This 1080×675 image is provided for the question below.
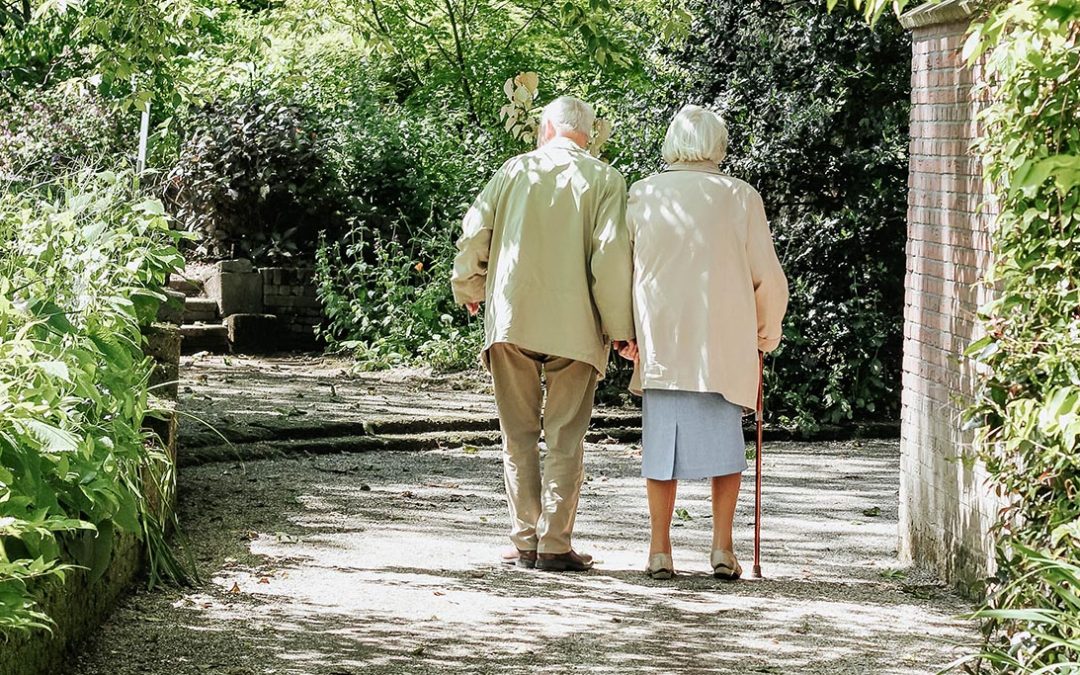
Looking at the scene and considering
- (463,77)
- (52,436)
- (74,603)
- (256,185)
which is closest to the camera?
(52,436)

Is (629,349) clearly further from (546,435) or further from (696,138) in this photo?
(696,138)

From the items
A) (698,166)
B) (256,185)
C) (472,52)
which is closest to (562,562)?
(698,166)

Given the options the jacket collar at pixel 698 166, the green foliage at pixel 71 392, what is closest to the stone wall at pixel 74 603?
the green foliage at pixel 71 392

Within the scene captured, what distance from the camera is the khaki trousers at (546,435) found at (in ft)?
20.6

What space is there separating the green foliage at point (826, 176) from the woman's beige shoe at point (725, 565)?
4.49 metres

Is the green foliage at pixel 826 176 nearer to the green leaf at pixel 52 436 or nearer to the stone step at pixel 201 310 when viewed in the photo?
the stone step at pixel 201 310

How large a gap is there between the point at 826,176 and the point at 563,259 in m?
5.00

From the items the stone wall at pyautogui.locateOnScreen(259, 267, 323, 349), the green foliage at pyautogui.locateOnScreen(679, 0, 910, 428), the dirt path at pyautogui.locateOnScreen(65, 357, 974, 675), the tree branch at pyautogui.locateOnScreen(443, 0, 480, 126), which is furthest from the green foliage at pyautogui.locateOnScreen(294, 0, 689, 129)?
the dirt path at pyautogui.locateOnScreen(65, 357, 974, 675)

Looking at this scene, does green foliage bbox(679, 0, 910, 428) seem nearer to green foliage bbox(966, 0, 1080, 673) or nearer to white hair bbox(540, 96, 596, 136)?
white hair bbox(540, 96, 596, 136)

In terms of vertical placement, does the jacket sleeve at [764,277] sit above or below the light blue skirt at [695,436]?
above

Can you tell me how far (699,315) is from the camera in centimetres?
603

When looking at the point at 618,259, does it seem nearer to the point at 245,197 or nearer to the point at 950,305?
the point at 950,305

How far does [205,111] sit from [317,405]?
5222mm

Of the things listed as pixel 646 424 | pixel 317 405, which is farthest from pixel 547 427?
pixel 317 405
